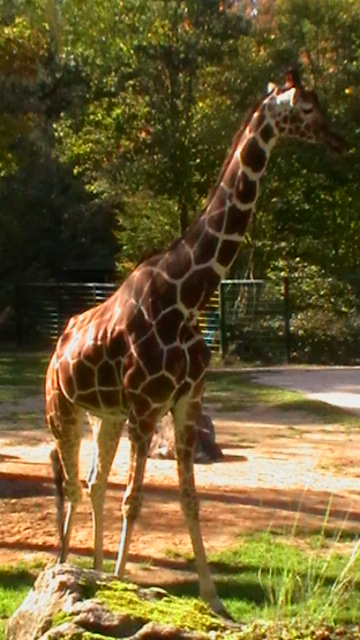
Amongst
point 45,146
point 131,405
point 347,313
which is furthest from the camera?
point 45,146

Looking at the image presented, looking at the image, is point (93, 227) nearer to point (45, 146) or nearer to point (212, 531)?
point (45, 146)

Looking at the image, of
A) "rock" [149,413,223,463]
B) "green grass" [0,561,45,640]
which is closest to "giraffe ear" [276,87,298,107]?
"green grass" [0,561,45,640]

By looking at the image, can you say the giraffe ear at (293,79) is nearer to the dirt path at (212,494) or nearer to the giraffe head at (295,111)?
the giraffe head at (295,111)

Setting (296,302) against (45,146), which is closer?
(296,302)

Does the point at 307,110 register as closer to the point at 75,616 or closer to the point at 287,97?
the point at 287,97

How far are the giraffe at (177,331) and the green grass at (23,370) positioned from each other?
1536cm

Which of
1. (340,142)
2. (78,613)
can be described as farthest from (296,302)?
(78,613)

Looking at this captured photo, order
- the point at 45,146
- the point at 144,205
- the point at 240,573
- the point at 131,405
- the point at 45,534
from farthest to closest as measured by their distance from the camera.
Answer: the point at 45,146
the point at 144,205
the point at 45,534
the point at 240,573
the point at 131,405

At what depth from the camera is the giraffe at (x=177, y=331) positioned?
720cm

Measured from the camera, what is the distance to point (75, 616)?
3.97 metres

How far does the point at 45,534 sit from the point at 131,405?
2851 mm

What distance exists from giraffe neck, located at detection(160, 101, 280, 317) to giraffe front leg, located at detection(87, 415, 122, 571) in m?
1.01

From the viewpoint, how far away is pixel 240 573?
27.6ft

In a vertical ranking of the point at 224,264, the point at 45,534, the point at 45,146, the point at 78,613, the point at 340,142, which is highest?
the point at 45,146
